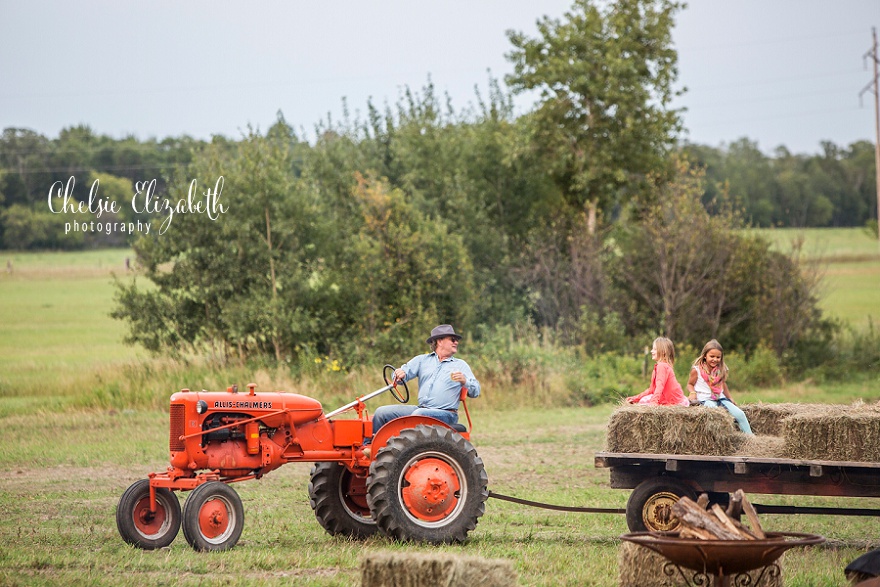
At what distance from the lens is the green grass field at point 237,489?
7504 millimetres

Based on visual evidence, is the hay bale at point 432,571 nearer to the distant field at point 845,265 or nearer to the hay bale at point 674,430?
the hay bale at point 674,430

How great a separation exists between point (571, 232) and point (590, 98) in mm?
3300

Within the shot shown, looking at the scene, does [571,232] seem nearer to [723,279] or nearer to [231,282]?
[723,279]

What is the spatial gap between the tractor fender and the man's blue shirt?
0.18 m

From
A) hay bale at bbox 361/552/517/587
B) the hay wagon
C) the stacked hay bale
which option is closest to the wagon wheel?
the hay wagon

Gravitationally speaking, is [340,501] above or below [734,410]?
below

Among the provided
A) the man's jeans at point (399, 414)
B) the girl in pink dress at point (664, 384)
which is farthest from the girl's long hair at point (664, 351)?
the man's jeans at point (399, 414)

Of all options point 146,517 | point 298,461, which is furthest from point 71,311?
point 298,461

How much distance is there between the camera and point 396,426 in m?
8.87

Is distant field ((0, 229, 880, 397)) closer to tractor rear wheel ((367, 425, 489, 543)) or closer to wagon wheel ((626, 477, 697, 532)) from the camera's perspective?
tractor rear wheel ((367, 425, 489, 543))

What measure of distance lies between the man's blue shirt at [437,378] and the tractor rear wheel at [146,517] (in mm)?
2203

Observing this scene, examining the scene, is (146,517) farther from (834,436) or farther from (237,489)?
(834,436)

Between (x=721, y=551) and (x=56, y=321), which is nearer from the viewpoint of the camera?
(x=721, y=551)

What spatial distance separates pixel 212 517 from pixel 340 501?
1.29 metres
